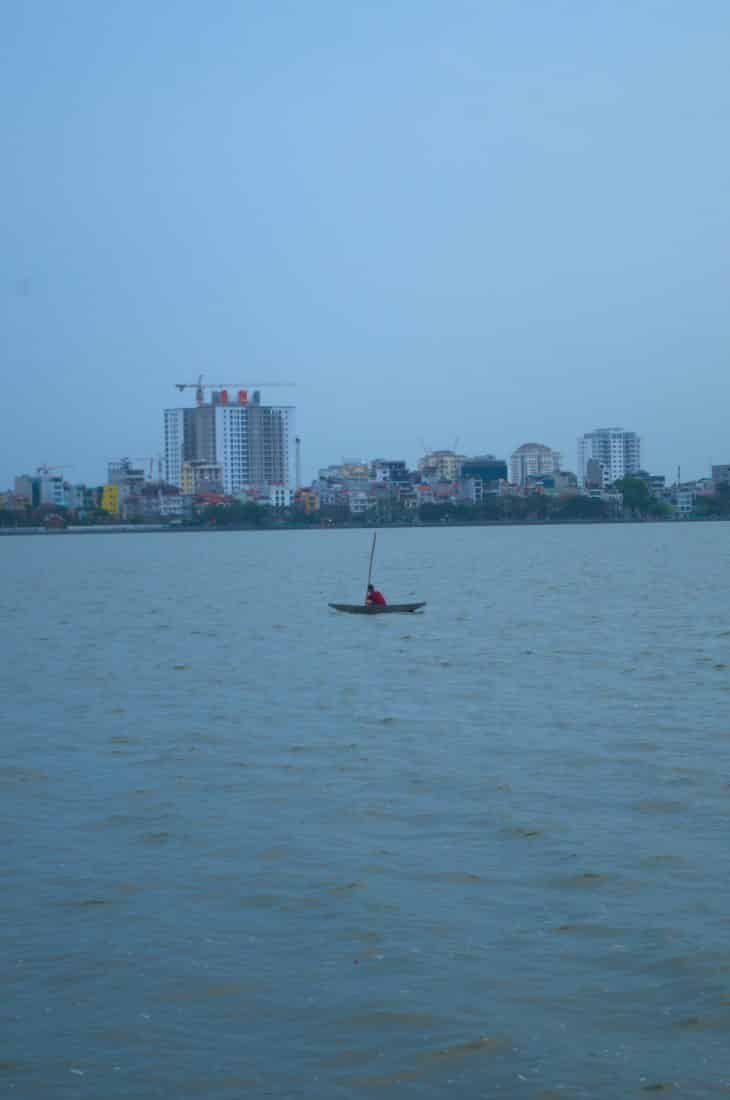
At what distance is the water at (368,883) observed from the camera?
7355mm

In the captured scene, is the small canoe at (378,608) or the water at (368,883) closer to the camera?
the water at (368,883)

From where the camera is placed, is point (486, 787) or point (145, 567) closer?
point (486, 787)

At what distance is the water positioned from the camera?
7.36 metres

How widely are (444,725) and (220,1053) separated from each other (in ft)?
35.2

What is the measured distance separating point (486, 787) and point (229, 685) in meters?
10.1

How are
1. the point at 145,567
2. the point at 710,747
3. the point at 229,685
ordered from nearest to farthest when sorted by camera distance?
1. the point at 710,747
2. the point at 229,685
3. the point at 145,567

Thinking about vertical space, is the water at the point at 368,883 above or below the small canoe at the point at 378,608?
below

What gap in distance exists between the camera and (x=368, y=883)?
10312 mm

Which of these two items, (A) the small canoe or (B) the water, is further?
(A) the small canoe

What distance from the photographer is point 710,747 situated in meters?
15.5

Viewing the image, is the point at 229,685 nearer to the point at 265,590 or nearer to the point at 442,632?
the point at 442,632

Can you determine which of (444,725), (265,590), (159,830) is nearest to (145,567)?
(265,590)

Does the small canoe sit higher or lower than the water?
higher

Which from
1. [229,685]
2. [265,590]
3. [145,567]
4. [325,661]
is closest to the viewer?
[229,685]
